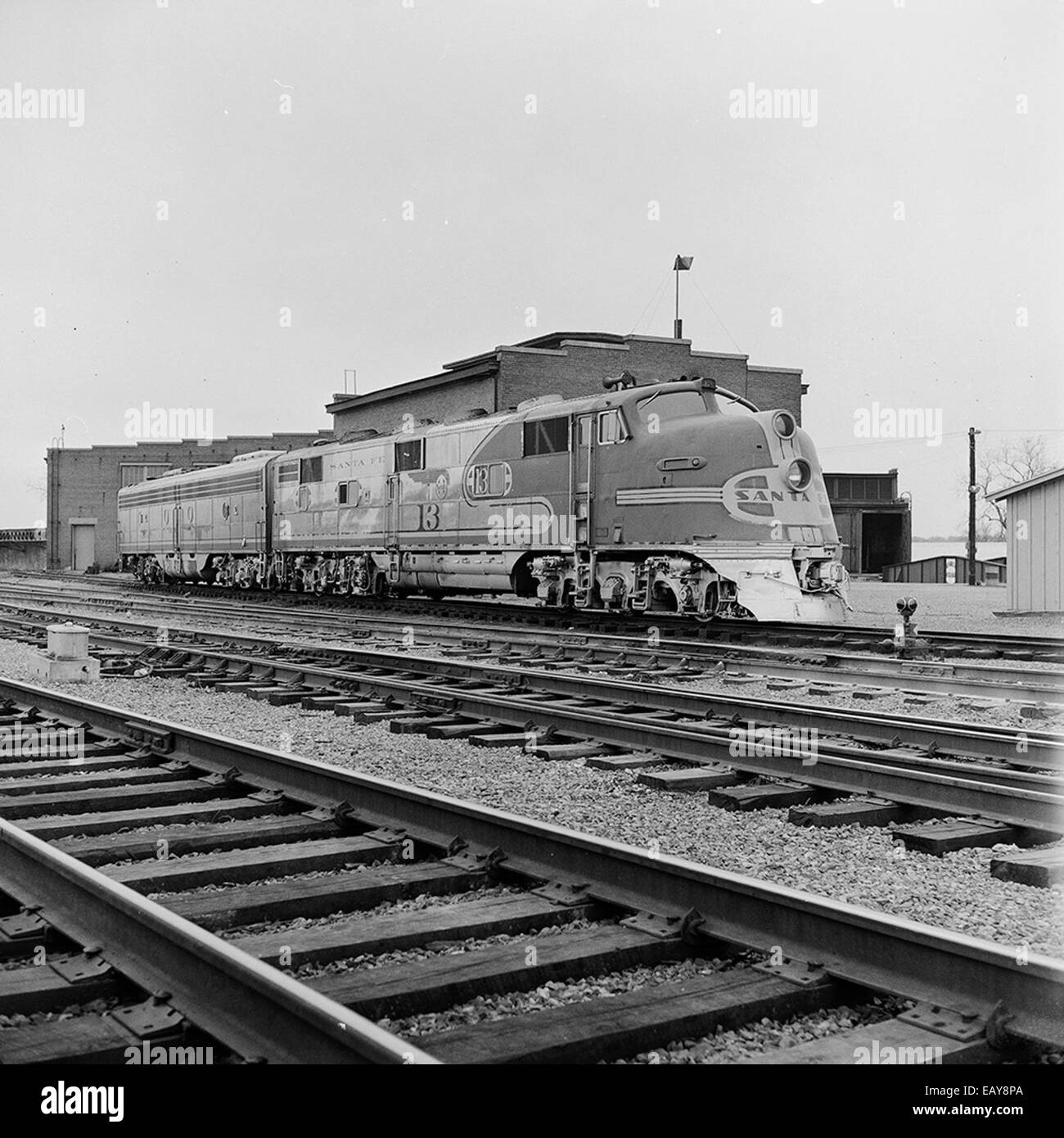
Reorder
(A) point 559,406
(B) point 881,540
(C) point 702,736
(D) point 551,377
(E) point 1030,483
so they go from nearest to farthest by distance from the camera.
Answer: (C) point 702,736, (A) point 559,406, (E) point 1030,483, (D) point 551,377, (B) point 881,540

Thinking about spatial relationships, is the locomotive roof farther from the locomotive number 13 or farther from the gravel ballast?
the gravel ballast

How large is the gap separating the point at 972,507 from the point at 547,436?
34781 millimetres

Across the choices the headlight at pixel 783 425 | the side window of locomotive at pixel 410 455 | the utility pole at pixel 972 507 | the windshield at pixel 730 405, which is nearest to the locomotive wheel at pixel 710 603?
the headlight at pixel 783 425

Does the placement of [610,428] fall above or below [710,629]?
above

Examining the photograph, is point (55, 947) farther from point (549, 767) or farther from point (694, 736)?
point (694, 736)

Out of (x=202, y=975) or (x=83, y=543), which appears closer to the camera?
(x=202, y=975)

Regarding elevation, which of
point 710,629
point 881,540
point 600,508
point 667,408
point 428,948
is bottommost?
point 428,948

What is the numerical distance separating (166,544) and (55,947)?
32.0 meters

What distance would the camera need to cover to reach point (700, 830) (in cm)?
564

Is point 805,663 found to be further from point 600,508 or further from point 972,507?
point 972,507

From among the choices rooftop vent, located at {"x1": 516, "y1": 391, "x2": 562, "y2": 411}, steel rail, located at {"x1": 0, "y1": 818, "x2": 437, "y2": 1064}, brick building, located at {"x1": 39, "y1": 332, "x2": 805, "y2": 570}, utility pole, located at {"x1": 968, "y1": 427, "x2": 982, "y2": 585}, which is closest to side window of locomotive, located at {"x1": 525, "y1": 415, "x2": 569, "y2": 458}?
rooftop vent, located at {"x1": 516, "y1": 391, "x2": 562, "y2": 411}

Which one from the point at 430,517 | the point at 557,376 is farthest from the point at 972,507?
the point at 430,517

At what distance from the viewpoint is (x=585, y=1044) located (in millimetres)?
3105
